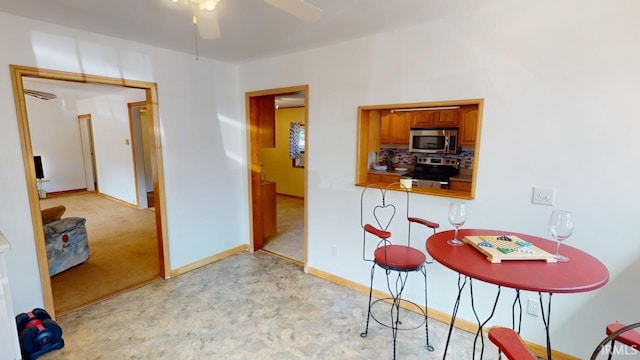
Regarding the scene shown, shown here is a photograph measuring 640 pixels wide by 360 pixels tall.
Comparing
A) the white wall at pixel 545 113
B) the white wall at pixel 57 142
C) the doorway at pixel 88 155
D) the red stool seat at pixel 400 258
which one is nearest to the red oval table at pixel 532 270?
the red stool seat at pixel 400 258

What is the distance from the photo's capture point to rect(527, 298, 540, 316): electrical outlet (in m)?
2.12

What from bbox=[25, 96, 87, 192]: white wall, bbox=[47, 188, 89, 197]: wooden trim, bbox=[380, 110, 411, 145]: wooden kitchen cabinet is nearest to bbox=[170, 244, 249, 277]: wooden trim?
bbox=[380, 110, 411, 145]: wooden kitchen cabinet

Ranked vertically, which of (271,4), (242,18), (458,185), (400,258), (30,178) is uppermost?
(242,18)

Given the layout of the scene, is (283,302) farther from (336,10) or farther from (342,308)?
(336,10)

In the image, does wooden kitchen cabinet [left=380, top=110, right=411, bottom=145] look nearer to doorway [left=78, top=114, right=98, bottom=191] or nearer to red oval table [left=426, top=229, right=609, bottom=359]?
red oval table [left=426, top=229, right=609, bottom=359]

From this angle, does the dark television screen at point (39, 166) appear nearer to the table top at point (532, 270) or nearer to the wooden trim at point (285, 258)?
the wooden trim at point (285, 258)

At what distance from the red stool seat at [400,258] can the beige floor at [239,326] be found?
0.67 m

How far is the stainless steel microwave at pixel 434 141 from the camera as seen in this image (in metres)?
4.24

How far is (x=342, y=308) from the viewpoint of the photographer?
8.87 feet

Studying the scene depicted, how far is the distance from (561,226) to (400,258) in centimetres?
95

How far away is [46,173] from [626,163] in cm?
1015

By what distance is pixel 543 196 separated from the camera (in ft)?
6.64

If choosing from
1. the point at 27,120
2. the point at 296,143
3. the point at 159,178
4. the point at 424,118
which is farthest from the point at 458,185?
the point at 296,143

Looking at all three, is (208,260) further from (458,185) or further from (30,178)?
(458,185)
